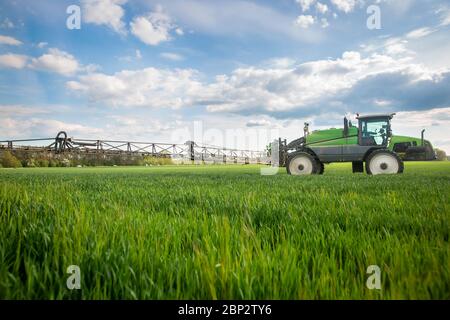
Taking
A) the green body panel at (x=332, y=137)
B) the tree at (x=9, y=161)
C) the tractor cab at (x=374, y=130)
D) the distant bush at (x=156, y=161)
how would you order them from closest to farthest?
the tractor cab at (x=374, y=130) < the green body panel at (x=332, y=137) < the tree at (x=9, y=161) < the distant bush at (x=156, y=161)

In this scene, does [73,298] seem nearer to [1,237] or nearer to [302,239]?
[1,237]

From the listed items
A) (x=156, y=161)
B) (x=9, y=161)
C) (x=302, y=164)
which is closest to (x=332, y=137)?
(x=302, y=164)

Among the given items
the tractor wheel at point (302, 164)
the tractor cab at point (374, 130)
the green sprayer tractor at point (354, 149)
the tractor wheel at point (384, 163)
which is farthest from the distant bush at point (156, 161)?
the tractor wheel at point (384, 163)

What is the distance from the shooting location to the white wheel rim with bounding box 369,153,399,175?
483 inches

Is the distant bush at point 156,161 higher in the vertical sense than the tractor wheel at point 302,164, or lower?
higher

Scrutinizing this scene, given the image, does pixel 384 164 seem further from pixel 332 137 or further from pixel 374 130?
pixel 332 137

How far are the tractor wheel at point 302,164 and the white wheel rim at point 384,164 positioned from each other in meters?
2.42

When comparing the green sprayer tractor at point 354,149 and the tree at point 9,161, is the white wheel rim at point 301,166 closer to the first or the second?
the green sprayer tractor at point 354,149

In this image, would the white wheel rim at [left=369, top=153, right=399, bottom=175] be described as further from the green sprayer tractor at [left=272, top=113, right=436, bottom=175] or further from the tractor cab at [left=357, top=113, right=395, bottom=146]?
the tractor cab at [left=357, top=113, right=395, bottom=146]

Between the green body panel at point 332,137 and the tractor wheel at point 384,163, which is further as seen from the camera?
the green body panel at point 332,137

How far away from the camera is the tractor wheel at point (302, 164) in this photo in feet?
44.5

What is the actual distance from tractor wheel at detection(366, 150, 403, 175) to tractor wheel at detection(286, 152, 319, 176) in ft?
7.72

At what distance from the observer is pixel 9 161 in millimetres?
30922
